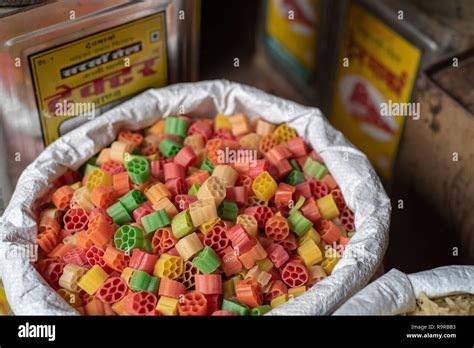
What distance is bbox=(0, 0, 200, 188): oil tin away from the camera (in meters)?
0.95

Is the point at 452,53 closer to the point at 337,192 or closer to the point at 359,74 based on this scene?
the point at 359,74

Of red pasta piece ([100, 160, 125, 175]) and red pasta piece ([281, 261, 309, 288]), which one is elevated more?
red pasta piece ([100, 160, 125, 175])

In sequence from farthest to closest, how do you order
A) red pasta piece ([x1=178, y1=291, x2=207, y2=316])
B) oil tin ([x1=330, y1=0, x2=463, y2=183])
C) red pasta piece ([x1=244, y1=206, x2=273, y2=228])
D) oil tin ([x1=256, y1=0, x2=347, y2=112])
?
oil tin ([x1=256, y1=0, x2=347, y2=112]) < oil tin ([x1=330, y1=0, x2=463, y2=183]) < red pasta piece ([x1=244, y1=206, x2=273, y2=228]) < red pasta piece ([x1=178, y1=291, x2=207, y2=316])

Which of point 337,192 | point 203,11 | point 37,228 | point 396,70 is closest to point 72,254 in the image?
point 37,228

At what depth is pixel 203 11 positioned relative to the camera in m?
1.83

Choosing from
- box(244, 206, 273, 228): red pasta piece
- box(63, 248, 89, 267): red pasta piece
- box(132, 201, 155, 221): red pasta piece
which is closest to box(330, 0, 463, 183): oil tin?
box(244, 206, 273, 228): red pasta piece

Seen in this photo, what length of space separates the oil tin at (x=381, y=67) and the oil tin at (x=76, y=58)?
0.37 metres

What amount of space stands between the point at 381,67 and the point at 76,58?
23.2 inches

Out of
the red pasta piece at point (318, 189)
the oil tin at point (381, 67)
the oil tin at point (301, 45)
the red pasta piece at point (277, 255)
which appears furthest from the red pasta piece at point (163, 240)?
the oil tin at point (301, 45)

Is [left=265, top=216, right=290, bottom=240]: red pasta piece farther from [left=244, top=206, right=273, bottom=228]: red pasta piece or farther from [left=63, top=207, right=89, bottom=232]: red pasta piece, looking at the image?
[left=63, top=207, right=89, bottom=232]: red pasta piece

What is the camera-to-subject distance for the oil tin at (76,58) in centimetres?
95

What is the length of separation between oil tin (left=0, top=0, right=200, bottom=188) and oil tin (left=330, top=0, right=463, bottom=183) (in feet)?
1.20

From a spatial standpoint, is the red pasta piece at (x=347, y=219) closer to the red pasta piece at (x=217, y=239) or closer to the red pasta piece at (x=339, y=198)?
the red pasta piece at (x=339, y=198)
